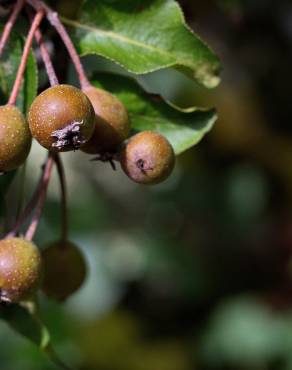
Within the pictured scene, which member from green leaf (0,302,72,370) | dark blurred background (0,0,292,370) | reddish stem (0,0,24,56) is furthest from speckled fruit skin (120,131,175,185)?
dark blurred background (0,0,292,370)

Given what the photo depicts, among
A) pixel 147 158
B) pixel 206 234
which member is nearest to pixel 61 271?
pixel 147 158

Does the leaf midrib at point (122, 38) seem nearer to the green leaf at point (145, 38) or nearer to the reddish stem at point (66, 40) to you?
the green leaf at point (145, 38)

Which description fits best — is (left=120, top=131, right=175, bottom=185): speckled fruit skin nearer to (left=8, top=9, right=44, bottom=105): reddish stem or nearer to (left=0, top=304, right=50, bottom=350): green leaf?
(left=8, top=9, right=44, bottom=105): reddish stem

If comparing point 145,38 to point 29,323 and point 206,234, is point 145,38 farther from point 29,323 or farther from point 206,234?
point 206,234


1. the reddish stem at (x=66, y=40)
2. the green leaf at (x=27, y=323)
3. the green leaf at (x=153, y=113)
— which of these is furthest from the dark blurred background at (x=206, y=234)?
the reddish stem at (x=66, y=40)

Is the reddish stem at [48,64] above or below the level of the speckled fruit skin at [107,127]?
above
